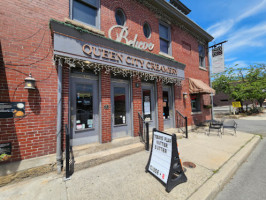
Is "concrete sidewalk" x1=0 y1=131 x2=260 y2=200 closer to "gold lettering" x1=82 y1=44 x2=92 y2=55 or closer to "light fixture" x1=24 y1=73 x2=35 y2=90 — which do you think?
"light fixture" x1=24 y1=73 x2=35 y2=90

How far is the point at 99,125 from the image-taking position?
14.1 ft

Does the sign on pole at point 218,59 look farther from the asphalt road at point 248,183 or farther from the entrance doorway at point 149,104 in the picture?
the asphalt road at point 248,183

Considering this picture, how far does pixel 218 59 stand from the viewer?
8148mm

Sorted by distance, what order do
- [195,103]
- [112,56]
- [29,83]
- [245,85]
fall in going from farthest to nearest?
[245,85]
[195,103]
[112,56]
[29,83]

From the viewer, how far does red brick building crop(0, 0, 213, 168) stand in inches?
123

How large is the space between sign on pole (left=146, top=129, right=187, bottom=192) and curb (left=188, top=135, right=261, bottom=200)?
393 millimetres

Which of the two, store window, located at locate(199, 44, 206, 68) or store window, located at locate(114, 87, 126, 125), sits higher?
store window, located at locate(199, 44, 206, 68)

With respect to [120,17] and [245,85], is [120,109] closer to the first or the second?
[120,17]

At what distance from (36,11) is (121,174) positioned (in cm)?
513

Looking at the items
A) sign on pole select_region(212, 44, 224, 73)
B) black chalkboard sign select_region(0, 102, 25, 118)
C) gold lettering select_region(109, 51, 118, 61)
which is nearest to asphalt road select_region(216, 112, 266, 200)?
gold lettering select_region(109, 51, 118, 61)

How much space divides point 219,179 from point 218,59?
8.04 m

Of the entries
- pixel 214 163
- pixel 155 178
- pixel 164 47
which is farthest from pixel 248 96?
pixel 155 178

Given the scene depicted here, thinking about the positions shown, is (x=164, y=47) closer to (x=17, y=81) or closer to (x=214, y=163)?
(x=214, y=163)

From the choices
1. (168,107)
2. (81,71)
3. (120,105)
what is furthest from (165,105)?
(81,71)
